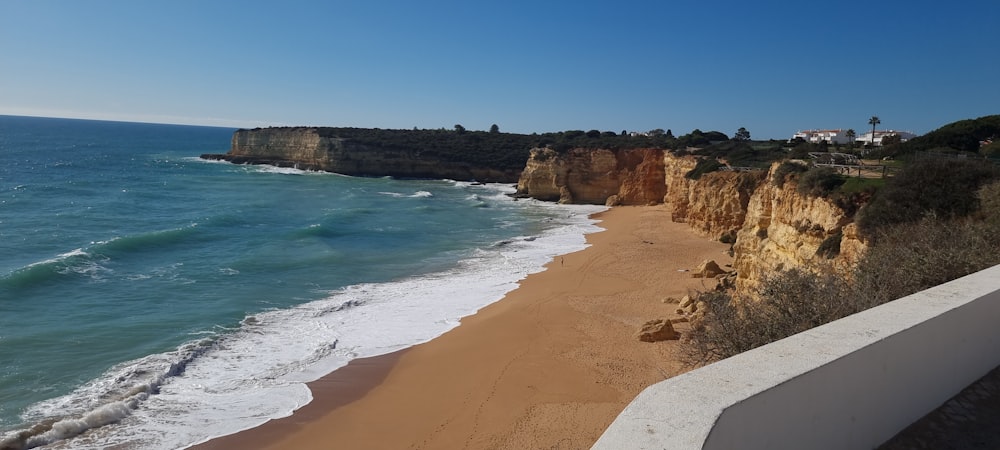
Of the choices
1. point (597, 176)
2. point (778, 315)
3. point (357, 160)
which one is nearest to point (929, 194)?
point (778, 315)

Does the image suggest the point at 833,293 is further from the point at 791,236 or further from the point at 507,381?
the point at 791,236

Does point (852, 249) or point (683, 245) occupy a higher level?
point (852, 249)

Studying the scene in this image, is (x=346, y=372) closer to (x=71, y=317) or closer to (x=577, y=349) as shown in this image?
(x=577, y=349)

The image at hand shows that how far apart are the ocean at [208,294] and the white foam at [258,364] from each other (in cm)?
5

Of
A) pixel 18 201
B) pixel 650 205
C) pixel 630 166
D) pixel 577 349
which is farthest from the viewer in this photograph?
pixel 630 166

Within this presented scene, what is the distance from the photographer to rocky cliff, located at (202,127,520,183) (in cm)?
6956

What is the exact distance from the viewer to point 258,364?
13.7 meters

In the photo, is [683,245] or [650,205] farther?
[650,205]

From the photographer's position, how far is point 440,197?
171 ft

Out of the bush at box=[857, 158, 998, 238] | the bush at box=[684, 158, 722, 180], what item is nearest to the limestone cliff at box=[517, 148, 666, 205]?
the bush at box=[684, 158, 722, 180]

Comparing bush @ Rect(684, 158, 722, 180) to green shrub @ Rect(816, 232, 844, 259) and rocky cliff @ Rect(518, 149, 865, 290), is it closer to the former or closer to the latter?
rocky cliff @ Rect(518, 149, 865, 290)

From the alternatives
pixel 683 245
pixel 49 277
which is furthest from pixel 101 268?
pixel 683 245

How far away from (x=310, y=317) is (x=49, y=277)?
10245 mm

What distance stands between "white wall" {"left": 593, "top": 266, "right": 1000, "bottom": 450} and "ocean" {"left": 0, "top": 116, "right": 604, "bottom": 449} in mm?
9933
